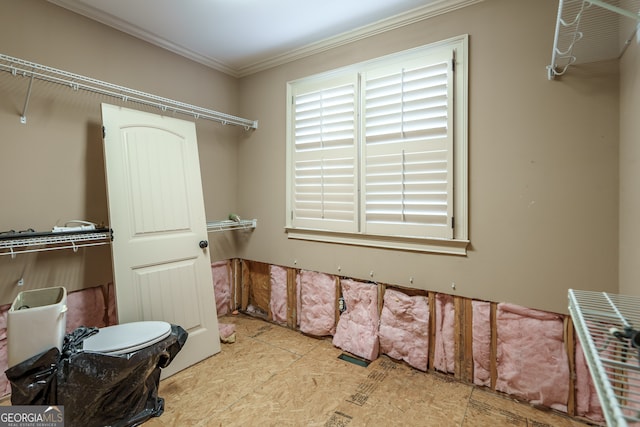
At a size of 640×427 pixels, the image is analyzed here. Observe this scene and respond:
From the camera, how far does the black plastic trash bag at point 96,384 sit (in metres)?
1.53

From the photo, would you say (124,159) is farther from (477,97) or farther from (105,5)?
(477,97)

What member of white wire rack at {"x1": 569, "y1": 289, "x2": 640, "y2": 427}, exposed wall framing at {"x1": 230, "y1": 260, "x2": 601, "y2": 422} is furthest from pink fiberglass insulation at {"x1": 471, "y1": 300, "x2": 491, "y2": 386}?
white wire rack at {"x1": 569, "y1": 289, "x2": 640, "y2": 427}

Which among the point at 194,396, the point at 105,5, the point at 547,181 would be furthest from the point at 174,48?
the point at 547,181

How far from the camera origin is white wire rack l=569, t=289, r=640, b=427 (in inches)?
25.9

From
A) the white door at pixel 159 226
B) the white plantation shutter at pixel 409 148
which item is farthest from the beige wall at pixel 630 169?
the white door at pixel 159 226

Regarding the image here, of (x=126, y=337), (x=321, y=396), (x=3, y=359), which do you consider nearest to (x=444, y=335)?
(x=321, y=396)

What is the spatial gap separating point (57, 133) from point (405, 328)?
294 cm

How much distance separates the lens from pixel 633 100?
1537 mm

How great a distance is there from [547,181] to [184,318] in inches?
108

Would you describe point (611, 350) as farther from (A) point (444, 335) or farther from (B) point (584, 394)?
(A) point (444, 335)

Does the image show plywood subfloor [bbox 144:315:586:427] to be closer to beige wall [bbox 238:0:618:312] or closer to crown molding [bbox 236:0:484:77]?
beige wall [bbox 238:0:618:312]

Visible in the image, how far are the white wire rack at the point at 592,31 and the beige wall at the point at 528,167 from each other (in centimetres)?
9

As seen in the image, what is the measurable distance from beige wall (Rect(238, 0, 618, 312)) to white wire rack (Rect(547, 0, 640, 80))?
3.4 inches

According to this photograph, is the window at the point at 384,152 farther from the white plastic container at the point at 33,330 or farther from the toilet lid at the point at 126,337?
the white plastic container at the point at 33,330
